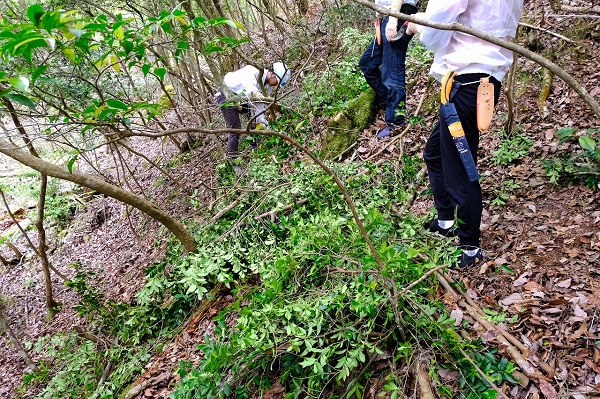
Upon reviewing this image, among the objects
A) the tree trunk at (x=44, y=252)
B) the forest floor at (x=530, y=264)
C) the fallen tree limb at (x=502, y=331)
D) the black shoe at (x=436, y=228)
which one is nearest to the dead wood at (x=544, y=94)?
the forest floor at (x=530, y=264)

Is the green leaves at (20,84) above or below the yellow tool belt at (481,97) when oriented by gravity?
above

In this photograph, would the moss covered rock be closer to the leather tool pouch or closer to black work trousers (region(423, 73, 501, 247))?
black work trousers (region(423, 73, 501, 247))

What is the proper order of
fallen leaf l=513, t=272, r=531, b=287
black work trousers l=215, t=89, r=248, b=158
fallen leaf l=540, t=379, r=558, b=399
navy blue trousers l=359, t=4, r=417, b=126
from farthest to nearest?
black work trousers l=215, t=89, r=248, b=158 < navy blue trousers l=359, t=4, r=417, b=126 < fallen leaf l=513, t=272, r=531, b=287 < fallen leaf l=540, t=379, r=558, b=399

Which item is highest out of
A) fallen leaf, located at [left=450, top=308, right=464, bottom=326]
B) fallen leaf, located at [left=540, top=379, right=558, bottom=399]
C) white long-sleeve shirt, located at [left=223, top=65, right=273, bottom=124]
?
white long-sleeve shirt, located at [left=223, top=65, right=273, bottom=124]

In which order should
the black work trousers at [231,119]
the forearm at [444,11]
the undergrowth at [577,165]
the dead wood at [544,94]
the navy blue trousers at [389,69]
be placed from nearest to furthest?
1. the forearm at [444,11]
2. the undergrowth at [577,165]
3. the dead wood at [544,94]
4. the navy blue trousers at [389,69]
5. the black work trousers at [231,119]

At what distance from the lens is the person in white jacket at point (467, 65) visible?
2.36 metres

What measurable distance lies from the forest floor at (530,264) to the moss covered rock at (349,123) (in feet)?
0.57

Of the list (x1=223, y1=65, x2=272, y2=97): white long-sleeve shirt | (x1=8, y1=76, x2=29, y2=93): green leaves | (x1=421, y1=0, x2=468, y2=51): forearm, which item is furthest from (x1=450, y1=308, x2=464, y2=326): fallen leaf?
(x1=223, y1=65, x2=272, y2=97): white long-sleeve shirt

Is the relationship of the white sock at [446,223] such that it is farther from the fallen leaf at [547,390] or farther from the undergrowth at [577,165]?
the fallen leaf at [547,390]

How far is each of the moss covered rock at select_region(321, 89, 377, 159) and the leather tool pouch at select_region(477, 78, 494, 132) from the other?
2818 millimetres

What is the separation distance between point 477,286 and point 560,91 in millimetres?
2876

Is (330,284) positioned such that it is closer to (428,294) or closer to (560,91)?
(428,294)

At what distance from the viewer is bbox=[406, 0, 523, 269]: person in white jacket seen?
92.7 inches

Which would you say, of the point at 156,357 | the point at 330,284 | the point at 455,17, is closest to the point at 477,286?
the point at 330,284
